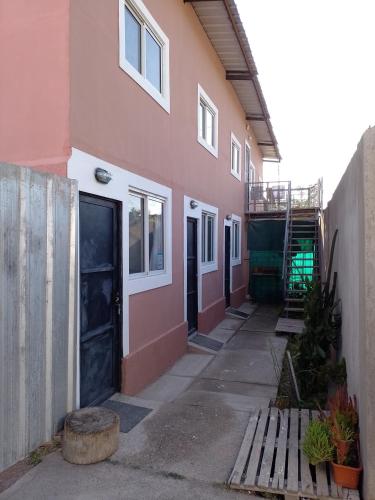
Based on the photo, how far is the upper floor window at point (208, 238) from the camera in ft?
28.3

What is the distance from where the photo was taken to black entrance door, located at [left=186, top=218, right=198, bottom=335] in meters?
7.51

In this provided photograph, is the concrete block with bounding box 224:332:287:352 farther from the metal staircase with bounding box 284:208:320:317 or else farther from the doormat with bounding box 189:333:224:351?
the metal staircase with bounding box 284:208:320:317

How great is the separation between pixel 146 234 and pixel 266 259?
7512 mm

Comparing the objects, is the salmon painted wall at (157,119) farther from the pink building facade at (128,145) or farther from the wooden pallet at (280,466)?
the wooden pallet at (280,466)

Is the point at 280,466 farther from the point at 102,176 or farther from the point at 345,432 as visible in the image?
A: the point at 102,176

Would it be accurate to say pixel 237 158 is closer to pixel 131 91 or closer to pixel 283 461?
pixel 131 91

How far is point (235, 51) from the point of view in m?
8.70

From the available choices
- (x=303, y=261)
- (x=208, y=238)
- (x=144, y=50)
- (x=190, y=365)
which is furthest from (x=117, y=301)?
(x=303, y=261)

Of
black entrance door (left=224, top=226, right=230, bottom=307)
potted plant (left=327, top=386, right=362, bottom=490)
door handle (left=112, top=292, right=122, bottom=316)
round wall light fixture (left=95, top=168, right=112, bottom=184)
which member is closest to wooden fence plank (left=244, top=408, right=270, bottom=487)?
potted plant (left=327, top=386, right=362, bottom=490)

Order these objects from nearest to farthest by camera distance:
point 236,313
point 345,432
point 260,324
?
point 345,432, point 260,324, point 236,313

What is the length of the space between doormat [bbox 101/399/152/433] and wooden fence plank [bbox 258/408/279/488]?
127cm

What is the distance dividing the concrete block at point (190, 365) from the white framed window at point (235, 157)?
5968 mm

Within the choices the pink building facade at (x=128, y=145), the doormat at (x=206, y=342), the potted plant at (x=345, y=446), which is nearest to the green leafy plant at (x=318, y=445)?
the potted plant at (x=345, y=446)

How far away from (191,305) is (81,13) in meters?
5.17
